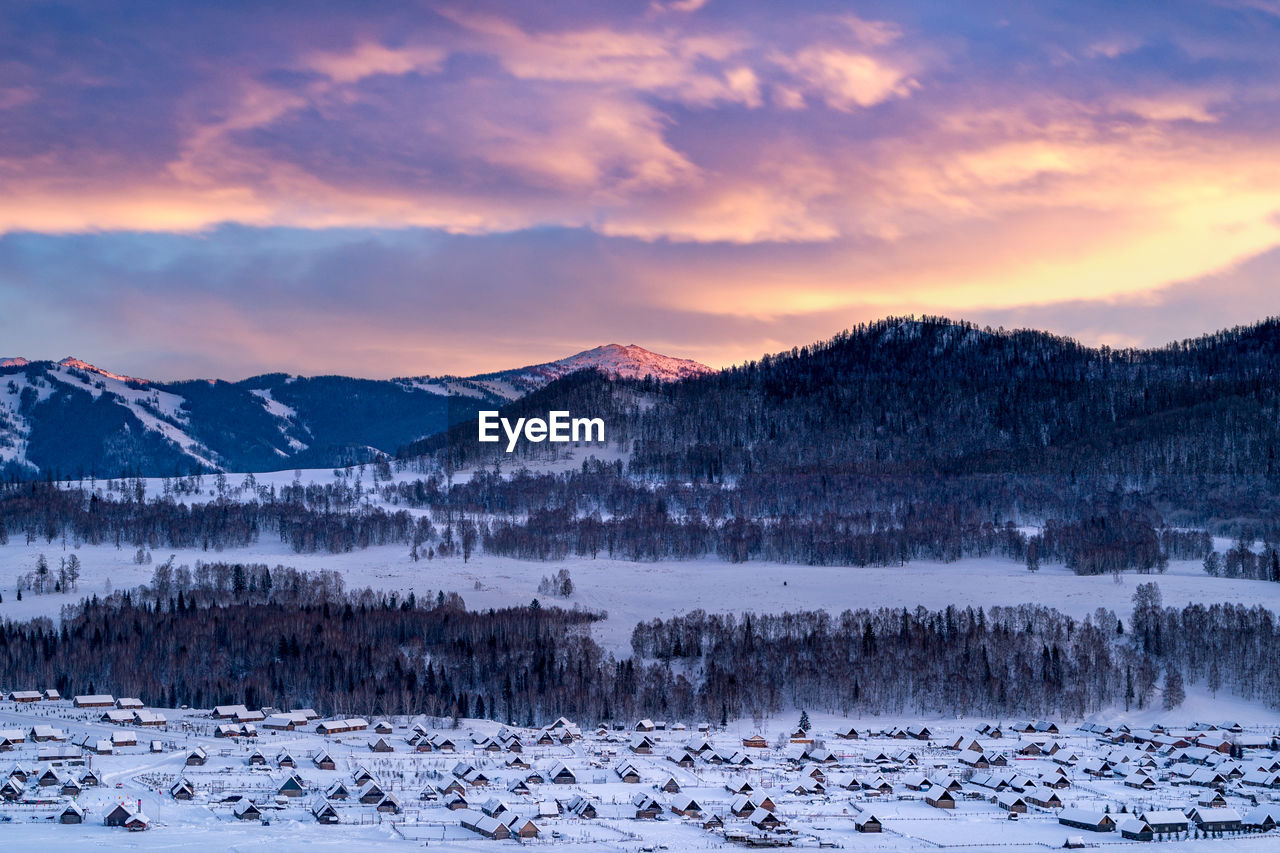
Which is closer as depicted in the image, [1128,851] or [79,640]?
[1128,851]

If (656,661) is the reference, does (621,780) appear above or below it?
below

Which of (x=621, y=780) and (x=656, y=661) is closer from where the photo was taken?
(x=621, y=780)

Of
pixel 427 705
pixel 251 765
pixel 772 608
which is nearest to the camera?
pixel 251 765

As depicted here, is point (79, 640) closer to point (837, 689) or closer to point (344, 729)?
point (344, 729)

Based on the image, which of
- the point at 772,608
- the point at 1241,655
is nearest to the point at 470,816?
the point at 1241,655

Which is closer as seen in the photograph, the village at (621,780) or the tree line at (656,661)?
the village at (621,780)

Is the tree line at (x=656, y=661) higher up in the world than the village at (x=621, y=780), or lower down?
higher up

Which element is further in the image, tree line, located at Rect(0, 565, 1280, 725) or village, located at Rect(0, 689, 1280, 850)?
tree line, located at Rect(0, 565, 1280, 725)

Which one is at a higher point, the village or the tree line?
the tree line
